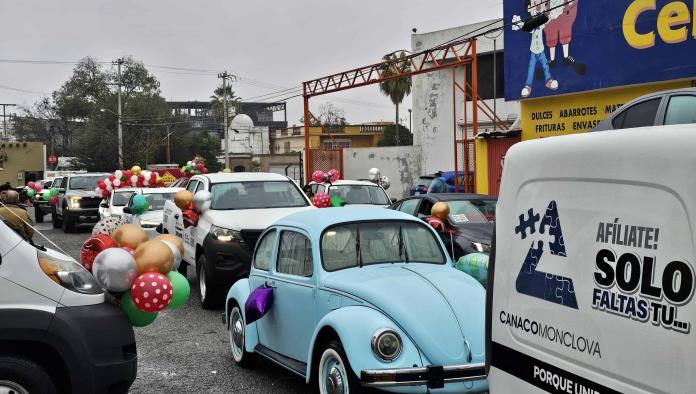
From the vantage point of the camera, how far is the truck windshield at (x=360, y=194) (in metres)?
17.6

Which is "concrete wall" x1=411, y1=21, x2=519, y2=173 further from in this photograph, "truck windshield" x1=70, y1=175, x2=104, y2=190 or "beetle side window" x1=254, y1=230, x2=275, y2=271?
"beetle side window" x1=254, y1=230, x2=275, y2=271

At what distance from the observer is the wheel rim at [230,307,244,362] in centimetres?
741

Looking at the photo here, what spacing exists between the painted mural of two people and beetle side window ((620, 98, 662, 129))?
11.3 m

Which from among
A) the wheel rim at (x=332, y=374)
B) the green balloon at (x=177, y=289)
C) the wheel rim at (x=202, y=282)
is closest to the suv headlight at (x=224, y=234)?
the wheel rim at (x=202, y=282)

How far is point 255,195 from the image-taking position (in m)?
11.8

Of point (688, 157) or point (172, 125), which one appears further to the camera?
point (172, 125)

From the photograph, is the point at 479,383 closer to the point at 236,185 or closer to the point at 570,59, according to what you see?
the point at 236,185

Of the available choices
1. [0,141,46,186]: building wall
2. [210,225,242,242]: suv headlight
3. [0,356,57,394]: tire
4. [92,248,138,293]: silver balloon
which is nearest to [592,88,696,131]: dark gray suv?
[92,248,138,293]: silver balloon

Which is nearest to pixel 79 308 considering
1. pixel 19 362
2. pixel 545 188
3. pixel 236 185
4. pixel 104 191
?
pixel 19 362

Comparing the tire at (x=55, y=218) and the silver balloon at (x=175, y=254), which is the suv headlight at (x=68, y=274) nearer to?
the silver balloon at (x=175, y=254)

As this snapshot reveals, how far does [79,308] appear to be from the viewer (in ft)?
15.9

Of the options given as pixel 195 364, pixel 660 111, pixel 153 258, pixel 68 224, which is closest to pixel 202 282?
pixel 195 364

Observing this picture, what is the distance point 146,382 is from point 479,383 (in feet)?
11.3

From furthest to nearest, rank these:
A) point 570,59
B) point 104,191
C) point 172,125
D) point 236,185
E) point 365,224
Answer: point 172,125 → point 104,191 → point 570,59 → point 236,185 → point 365,224
